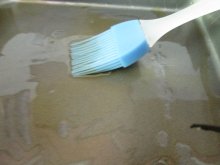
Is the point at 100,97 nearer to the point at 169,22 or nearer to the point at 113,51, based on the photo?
the point at 113,51

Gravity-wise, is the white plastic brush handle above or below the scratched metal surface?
above

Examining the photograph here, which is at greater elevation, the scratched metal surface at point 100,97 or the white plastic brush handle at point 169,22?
the white plastic brush handle at point 169,22

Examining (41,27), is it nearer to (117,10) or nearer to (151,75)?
(117,10)

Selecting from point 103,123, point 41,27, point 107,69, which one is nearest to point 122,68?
point 107,69

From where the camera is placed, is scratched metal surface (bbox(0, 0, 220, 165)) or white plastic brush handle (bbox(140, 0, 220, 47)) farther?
white plastic brush handle (bbox(140, 0, 220, 47))

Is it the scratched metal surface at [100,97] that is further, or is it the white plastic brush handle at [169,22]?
the white plastic brush handle at [169,22]
